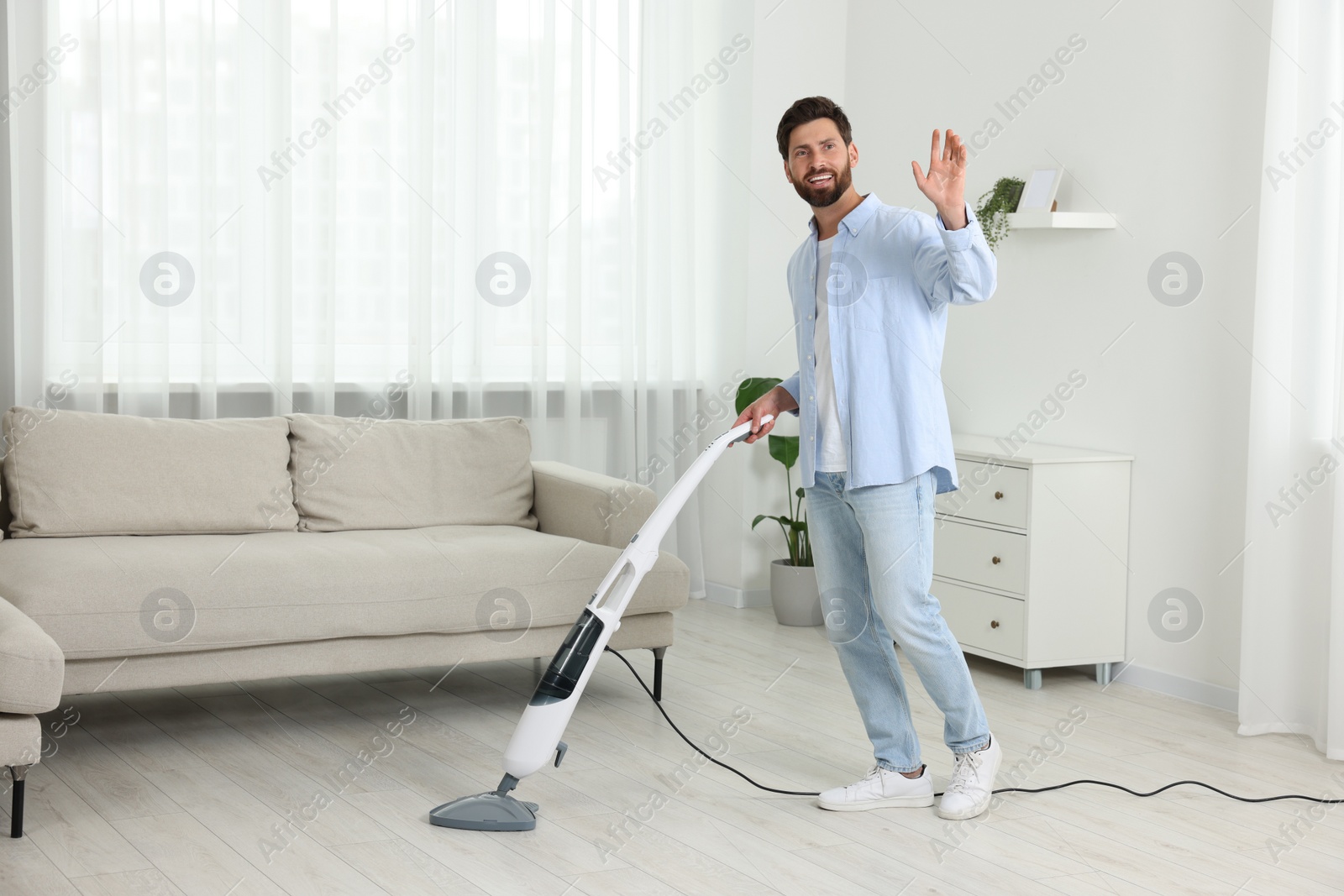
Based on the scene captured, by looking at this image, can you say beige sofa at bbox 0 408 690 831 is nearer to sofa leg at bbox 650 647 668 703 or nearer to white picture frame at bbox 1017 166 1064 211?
sofa leg at bbox 650 647 668 703

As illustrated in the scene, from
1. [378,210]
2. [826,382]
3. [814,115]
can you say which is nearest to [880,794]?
[826,382]

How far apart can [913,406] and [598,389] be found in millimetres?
2464

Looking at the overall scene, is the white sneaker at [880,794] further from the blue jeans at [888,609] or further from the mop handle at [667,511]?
the mop handle at [667,511]

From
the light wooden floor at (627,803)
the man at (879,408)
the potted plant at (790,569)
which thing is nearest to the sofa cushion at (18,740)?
the light wooden floor at (627,803)

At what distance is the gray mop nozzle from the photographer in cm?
262

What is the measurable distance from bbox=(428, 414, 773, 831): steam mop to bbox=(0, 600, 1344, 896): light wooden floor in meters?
0.12

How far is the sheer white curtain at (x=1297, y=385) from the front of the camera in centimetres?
333

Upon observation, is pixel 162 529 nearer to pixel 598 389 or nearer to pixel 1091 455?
pixel 598 389

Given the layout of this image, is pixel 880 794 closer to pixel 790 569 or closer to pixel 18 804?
pixel 18 804

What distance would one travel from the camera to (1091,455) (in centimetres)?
395

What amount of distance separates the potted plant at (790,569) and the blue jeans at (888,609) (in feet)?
6.25

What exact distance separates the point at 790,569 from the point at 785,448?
43 centimetres

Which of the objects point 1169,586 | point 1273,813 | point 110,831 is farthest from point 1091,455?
point 110,831

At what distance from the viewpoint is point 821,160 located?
2646 millimetres
